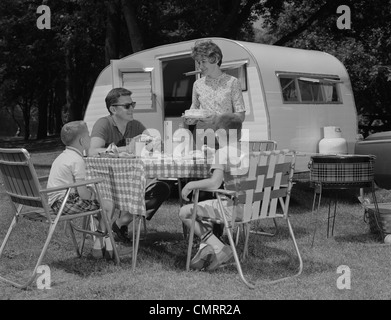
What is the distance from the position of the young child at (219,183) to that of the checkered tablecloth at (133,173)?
0.30m

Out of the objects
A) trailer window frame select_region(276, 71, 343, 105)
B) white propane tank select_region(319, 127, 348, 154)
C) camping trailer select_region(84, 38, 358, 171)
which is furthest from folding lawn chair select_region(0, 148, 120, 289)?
white propane tank select_region(319, 127, 348, 154)

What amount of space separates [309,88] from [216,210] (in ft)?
14.7

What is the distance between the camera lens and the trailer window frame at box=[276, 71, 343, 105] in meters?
7.73

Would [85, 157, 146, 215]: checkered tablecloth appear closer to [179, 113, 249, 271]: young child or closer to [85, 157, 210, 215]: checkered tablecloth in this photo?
[85, 157, 210, 215]: checkered tablecloth

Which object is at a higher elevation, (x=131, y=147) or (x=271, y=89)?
(x=271, y=89)

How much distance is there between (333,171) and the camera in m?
4.98

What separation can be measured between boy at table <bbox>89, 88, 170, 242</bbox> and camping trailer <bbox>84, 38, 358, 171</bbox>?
2.45m

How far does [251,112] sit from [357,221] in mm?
1901

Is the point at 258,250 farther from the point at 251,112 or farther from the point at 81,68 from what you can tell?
the point at 81,68

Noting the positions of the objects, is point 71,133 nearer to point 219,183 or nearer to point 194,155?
point 194,155

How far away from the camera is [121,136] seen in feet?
17.2

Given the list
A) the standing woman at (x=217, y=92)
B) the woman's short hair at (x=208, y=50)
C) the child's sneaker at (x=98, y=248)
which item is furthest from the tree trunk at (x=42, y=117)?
the child's sneaker at (x=98, y=248)

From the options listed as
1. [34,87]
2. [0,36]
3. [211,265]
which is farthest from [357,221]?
[34,87]

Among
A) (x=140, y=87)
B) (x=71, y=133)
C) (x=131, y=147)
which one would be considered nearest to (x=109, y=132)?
(x=131, y=147)
